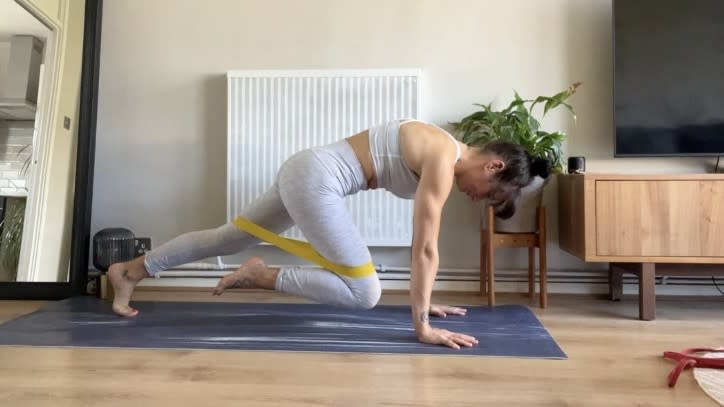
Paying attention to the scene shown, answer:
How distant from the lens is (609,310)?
2.32m

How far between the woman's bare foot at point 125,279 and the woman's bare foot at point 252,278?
39 centimetres

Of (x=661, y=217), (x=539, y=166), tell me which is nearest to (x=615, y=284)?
(x=661, y=217)

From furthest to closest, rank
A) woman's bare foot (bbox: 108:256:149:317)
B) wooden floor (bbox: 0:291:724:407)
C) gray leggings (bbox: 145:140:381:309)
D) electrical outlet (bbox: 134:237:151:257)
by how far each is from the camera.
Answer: electrical outlet (bbox: 134:237:151:257) < woman's bare foot (bbox: 108:256:149:317) < gray leggings (bbox: 145:140:381:309) < wooden floor (bbox: 0:291:724:407)

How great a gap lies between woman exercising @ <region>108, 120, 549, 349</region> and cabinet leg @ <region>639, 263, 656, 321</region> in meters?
0.70

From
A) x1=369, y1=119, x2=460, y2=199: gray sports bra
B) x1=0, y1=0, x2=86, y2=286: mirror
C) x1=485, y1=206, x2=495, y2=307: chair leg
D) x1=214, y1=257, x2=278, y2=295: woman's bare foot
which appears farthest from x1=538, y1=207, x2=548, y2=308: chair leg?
x1=0, y1=0, x2=86, y2=286: mirror

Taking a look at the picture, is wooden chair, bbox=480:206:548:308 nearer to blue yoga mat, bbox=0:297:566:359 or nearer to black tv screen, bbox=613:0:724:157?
blue yoga mat, bbox=0:297:566:359

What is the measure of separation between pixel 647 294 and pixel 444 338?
0.97m

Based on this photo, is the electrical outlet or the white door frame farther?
the electrical outlet

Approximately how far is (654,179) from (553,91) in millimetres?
725

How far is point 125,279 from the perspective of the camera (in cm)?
208

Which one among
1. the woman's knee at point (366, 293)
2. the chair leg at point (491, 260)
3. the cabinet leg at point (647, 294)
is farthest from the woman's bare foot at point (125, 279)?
the cabinet leg at point (647, 294)

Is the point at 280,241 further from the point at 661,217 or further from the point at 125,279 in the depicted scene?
the point at 661,217

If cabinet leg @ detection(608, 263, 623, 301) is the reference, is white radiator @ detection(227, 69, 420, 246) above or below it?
above

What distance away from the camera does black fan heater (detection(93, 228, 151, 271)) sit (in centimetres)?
252
